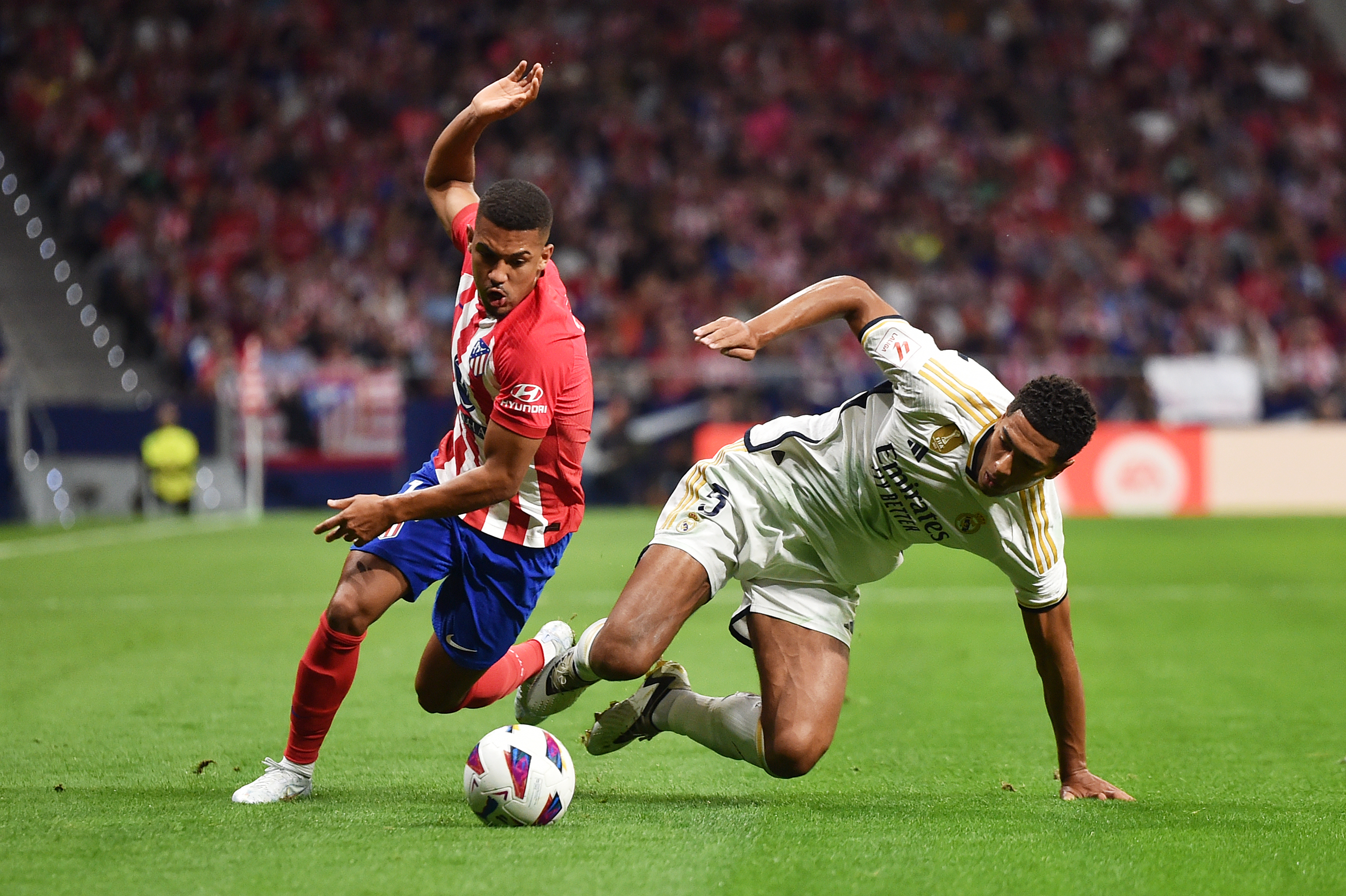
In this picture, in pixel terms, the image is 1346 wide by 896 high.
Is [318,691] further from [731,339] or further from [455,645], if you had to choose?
[731,339]

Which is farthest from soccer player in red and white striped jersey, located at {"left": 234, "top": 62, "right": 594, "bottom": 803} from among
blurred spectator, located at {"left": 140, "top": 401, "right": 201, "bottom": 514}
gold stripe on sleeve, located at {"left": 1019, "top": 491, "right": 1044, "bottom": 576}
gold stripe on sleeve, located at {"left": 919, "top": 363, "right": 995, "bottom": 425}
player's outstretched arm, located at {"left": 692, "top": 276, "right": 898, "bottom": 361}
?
blurred spectator, located at {"left": 140, "top": 401, "right": 201, "bottom": 514}

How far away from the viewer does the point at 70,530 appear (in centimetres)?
1703

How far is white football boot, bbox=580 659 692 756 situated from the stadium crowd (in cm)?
1337

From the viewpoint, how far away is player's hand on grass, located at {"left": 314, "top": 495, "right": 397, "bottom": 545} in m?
4.43

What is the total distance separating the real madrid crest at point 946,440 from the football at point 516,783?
5.29 feet

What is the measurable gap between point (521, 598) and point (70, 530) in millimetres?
13462

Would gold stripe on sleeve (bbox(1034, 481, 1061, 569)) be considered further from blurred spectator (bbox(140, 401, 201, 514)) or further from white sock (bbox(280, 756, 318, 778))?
blurred spectator (bbox(140, 401, 201, 514))

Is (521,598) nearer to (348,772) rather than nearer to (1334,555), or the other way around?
(348,772)

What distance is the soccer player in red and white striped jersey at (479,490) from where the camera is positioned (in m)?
4.75

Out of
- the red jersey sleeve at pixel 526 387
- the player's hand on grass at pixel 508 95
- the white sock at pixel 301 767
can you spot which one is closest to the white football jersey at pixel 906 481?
the red jersey sleeve at pixel 526 387

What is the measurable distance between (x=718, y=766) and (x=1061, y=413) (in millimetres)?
2159

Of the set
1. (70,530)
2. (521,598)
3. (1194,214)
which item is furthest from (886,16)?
(521,598)

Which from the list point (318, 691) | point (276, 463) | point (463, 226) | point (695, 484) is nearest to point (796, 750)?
point (695, 484)

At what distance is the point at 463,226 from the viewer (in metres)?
5.33
